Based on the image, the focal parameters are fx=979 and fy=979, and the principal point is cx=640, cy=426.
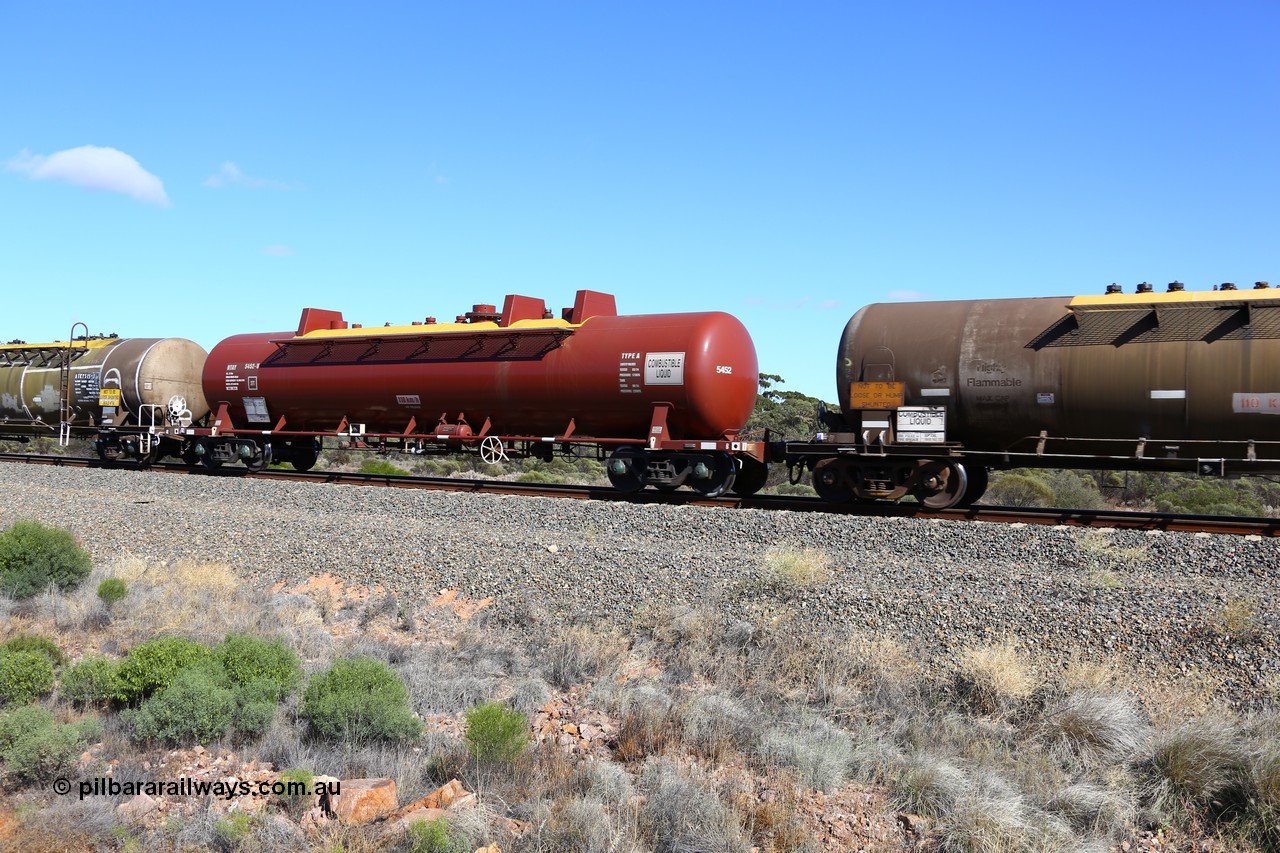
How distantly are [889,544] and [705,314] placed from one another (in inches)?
272

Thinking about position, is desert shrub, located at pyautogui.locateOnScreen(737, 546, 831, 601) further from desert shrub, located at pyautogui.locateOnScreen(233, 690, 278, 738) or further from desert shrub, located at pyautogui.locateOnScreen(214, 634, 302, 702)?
desert shrub, located at pyautogui.locateOnScreen(233, 690, 278, 738)

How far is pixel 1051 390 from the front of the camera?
14.6 meters

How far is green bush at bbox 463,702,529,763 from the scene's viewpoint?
6.68 meters

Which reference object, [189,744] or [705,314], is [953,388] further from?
[189,744]

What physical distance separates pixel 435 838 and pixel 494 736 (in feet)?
3.95

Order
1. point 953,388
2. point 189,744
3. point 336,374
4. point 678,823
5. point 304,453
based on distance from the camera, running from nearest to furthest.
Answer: point 678,823 → point 189,744 → point 953,388 → point 336,374 → point 304,453

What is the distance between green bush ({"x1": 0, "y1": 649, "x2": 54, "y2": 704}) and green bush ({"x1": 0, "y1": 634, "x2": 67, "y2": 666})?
588 mm

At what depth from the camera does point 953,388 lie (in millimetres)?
15328

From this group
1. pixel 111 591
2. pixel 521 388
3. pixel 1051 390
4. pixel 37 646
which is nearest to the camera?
pixel 37 646

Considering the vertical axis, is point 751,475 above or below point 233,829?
above

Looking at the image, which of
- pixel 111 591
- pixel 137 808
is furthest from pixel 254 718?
pixel 111 591

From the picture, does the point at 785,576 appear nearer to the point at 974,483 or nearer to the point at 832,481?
the point at 832,481

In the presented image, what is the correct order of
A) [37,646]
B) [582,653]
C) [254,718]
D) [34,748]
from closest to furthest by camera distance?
[34,748], [254,718], [37,646], [582,653]

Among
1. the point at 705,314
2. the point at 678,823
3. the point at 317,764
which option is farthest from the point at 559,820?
the point at 705,314
